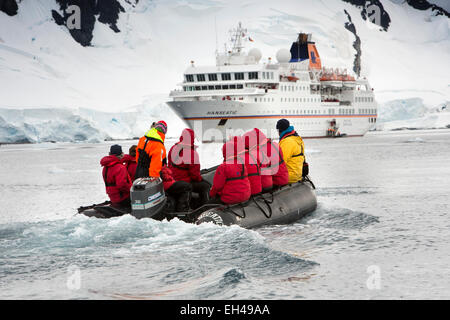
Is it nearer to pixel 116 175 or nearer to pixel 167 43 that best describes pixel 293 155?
pixel 116 175

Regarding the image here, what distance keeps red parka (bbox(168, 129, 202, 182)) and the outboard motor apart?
70cm

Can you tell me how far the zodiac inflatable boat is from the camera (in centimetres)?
840

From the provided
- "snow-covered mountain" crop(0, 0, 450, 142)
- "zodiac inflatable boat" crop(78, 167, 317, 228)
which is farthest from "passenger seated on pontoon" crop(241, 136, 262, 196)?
"snow-covered mountain" crop(0, 0, 450, 142)

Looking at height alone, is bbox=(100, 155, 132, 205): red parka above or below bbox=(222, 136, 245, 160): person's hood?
below

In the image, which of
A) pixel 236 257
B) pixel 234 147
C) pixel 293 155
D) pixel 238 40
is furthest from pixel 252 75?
pixel 236 257

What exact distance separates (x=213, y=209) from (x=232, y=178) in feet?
1.88

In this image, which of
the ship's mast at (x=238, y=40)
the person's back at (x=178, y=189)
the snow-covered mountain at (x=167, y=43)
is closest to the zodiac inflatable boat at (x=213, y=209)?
the person's back at (x=178, y=189)

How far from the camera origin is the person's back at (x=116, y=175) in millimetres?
8852

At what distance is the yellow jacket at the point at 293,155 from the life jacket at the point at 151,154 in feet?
9.36

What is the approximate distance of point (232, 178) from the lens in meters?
8.71

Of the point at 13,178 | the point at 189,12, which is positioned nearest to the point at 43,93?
the point at 189,12

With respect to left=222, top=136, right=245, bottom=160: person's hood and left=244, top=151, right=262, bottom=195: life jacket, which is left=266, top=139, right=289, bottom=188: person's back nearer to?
left=244, top=151, right=262, bottom=195: life jacket

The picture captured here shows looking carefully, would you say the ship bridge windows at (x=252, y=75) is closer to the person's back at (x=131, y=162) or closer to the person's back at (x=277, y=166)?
the person's back at (x=277, y=166)

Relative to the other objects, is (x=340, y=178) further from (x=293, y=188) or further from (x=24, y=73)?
(x=24, y=73)
